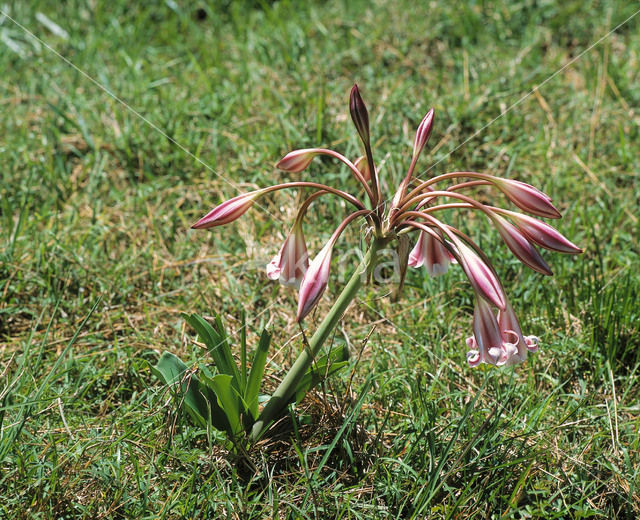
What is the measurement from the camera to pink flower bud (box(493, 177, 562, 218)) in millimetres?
1896

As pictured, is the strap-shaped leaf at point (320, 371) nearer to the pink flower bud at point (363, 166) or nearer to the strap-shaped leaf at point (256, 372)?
the strap-shaped leaf at point (256, 372)

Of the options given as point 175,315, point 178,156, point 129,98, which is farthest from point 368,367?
point 129,98

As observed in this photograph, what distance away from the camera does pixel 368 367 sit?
2.85 metres

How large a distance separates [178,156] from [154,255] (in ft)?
2.72

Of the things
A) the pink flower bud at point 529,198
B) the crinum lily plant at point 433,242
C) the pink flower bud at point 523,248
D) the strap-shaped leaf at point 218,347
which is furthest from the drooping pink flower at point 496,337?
the strap-shaped leaf at point 218,347

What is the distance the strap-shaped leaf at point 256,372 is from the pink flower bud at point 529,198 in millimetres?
835

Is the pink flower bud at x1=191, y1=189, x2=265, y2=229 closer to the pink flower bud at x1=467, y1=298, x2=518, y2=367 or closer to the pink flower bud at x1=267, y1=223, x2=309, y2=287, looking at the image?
the pink flower bud at x1=267, y1=223, x2=309, y2=287

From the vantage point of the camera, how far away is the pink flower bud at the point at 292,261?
203 cm

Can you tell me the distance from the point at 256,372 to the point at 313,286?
0.54 m

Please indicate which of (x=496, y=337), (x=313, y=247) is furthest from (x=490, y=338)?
(x=313, y=247)

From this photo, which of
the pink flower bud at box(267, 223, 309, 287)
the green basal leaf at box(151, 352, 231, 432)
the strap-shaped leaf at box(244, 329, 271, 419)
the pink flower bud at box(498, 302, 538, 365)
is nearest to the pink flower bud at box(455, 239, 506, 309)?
the pink flower bud at box(498, 302, 538, 365)

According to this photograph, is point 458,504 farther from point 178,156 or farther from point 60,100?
point 60,100

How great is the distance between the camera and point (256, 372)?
2.26 m

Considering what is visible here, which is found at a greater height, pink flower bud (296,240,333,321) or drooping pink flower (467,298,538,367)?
pink flower bud (296,240,333,321)
